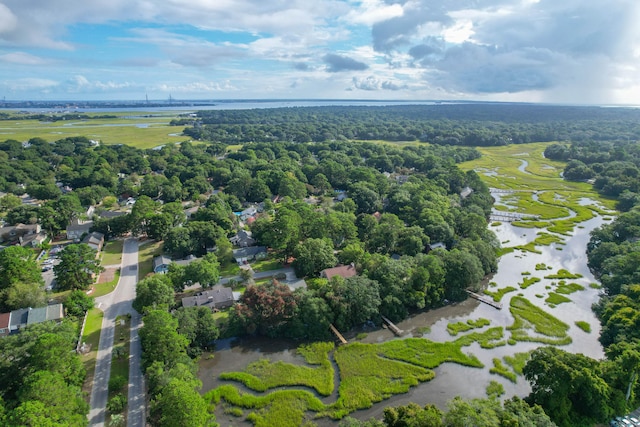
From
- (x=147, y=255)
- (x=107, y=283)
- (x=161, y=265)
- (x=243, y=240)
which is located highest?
(x=243, y=240)

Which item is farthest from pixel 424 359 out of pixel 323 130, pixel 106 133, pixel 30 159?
pixel 106 133

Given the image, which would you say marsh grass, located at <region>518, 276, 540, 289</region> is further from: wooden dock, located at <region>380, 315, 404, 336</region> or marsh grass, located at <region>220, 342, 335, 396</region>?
marsh grass, located at <region>220, 342, 335, 396</region>

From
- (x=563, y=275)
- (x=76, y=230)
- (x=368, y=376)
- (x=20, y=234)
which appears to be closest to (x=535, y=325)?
(x=563, y=275)

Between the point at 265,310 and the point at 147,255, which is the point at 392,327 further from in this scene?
the point at 147,255

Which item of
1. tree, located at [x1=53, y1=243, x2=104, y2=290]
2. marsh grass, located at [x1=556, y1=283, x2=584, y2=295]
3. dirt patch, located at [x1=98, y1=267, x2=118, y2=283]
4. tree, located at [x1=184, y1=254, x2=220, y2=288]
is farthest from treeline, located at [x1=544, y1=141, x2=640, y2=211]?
tree, located at [x1=53, y1=243, x2=104, y2=290]

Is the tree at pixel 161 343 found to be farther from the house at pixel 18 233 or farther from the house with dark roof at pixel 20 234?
the house at pixel 18 233

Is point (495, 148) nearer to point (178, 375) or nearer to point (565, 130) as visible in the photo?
point (565, 130)

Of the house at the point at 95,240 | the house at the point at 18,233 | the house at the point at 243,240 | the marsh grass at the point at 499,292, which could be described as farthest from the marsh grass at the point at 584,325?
the house at the point at 18,233
